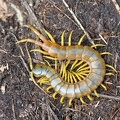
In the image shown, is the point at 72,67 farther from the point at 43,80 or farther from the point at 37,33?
the point at 37,33

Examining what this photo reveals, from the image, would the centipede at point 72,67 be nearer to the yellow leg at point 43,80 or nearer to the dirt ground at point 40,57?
the yellow leg at point 43,80

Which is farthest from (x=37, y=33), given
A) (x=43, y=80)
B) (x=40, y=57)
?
(x=43, y=80)

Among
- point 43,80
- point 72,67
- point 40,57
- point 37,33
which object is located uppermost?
point 37,33

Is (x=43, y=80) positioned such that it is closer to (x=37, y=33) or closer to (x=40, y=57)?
(x=40, y=57)

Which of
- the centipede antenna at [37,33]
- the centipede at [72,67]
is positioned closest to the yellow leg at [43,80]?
the centipede at [72,67]

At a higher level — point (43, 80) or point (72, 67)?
point (72, 67)

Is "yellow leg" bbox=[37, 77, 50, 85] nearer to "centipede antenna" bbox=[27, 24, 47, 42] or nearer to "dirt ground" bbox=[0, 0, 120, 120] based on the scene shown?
"dirt ground" bbox=[0, 0, 120, 120]

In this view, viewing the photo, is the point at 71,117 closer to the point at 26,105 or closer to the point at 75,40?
the point at 26,105
